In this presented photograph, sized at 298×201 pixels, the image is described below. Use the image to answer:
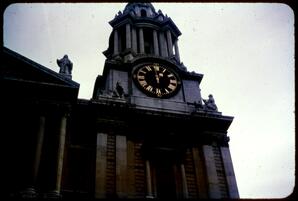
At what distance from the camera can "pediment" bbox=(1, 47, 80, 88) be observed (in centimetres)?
2488

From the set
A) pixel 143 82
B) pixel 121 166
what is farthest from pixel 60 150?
pixel 143 82

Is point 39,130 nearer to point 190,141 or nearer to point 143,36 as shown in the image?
point 190,141

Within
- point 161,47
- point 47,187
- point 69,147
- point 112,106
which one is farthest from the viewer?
point 161,47

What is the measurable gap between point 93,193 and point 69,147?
3388 mm

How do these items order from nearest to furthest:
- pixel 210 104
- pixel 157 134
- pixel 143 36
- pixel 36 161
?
1. pixel 36 161
2. pixel 157 134
3. pixel 210 104
4. pixel 143 36

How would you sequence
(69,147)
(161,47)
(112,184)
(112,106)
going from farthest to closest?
1. (161,47)
2. (112,106)
3. (69,147)
4. (112,184)

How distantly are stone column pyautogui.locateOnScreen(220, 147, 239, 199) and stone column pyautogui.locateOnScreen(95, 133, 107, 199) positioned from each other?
7126 millimetres

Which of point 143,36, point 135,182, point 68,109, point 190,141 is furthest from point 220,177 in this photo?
point 143,36

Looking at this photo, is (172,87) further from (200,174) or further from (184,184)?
(184,184)

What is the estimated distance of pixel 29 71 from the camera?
25.0 meters

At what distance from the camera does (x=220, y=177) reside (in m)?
24.8

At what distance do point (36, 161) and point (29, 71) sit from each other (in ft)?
19.9

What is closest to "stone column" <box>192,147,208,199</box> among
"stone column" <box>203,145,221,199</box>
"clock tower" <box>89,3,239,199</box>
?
"clock tower" <box>89,3,239,199</box>

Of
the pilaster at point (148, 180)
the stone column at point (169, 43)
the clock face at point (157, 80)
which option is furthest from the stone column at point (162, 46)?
the pilaster at point (148, 180)
